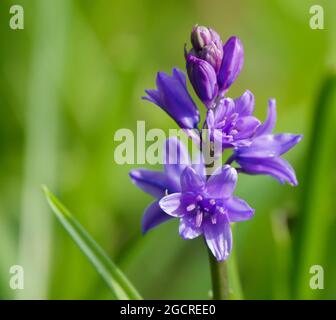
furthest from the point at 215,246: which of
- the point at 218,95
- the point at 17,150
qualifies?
the point at 17,150

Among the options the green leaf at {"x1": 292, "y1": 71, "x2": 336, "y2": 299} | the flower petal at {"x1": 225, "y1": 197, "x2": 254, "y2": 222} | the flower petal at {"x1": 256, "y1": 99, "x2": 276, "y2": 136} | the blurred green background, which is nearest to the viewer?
the flower petal at {"x1": 225, "y1": 197, "x2": 254, "y2": 222}

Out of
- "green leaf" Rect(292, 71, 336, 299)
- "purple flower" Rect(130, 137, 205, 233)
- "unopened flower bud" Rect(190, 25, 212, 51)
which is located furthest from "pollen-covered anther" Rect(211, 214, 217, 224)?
"green leaf" Rect(292, 71, 336, 299)

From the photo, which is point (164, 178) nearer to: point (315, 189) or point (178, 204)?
point (178, 204)

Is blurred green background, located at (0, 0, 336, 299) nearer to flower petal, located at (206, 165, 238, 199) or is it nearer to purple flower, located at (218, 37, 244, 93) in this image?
purple flower, located at (218, 37, 244, 93)

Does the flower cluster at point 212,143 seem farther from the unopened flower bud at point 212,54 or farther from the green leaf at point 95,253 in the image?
the green leaf at point 95,253

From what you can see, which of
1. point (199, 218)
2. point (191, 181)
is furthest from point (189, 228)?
point (191, 181)
